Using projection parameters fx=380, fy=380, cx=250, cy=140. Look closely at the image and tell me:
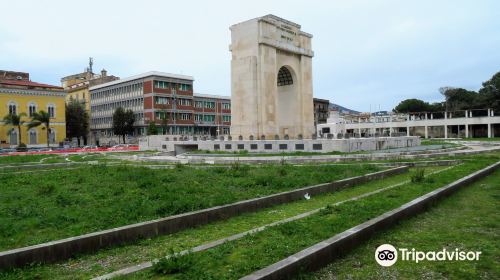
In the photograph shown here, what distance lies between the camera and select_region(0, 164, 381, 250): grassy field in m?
7.88

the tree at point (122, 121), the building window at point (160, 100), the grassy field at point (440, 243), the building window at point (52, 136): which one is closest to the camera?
the grassy field at point (440, 243)

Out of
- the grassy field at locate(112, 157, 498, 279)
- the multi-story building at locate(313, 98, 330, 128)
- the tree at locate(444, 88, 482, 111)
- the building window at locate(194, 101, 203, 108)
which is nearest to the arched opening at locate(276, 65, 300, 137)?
the grassy field at locate(112, 157, 498, 279)

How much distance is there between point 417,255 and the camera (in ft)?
20.5

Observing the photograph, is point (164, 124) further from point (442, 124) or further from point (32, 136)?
point (442, 124)

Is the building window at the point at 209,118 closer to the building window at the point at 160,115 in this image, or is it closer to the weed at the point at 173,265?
the building window at the point at 160,115

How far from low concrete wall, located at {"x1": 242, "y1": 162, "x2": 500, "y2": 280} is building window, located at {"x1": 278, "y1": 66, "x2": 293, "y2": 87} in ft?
124

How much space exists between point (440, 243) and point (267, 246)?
3.17m

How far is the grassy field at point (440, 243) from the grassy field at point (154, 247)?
281 cm

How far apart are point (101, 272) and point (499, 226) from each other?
7729 millimetres

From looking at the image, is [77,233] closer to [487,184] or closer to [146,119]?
[487,184]

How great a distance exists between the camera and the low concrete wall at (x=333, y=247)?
5164 millimetres

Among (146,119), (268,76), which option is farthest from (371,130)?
(268,76)

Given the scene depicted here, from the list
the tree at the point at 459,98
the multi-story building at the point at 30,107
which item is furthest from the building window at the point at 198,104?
the tree at the point at 459,98

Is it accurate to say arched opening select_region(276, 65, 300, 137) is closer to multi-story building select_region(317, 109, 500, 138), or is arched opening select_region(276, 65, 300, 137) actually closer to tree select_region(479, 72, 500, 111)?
multi-story building select_region(317, 109, 500, 138)
